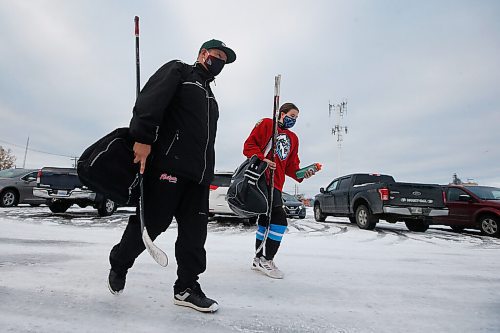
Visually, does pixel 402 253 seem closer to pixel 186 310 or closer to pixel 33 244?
pixel 186 310

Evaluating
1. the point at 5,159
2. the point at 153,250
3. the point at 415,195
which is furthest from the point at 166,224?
the point at 5,159

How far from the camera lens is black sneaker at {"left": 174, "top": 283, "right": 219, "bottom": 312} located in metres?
2.04

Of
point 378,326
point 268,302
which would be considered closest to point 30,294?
point 268,302

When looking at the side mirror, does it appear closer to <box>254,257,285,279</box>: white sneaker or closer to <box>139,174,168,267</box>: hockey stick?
<box>254,257,285,279</box>: white sneaker

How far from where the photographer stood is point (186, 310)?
6.77 feet

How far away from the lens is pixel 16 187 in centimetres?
1157

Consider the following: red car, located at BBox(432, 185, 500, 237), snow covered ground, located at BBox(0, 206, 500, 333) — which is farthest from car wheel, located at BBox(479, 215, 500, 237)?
snow covered ground, located at BBox(0, 206, 500, 333)

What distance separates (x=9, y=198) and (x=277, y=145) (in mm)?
12020

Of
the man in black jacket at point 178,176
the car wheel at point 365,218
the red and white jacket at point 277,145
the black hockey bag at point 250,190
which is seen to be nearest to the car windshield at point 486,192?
the car wheel at point 365,218

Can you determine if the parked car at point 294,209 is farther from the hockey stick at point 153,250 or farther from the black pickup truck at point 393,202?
the hockey stick at point 153,250

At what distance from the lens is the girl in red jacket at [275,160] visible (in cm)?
326

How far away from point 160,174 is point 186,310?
889 millimetres

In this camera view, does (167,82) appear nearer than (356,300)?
Yes

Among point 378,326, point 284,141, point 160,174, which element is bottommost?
point 378,326
